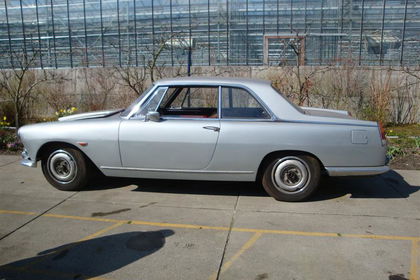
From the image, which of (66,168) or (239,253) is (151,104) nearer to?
(66,168)

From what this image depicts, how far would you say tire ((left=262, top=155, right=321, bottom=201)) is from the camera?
474 cm

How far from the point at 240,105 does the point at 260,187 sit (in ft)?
4.26

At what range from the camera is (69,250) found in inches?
143

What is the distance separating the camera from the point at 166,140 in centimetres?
478

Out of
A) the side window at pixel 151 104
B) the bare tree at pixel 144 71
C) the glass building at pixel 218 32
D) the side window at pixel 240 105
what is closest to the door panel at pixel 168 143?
the side window at pixel 151 104

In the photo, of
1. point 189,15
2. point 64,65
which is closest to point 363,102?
point 189,15

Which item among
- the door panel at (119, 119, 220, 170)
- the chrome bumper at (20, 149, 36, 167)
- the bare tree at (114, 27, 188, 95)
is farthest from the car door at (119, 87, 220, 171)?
the bare tree at (114, 27, 188, 95)

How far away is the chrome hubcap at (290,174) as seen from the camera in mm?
4754

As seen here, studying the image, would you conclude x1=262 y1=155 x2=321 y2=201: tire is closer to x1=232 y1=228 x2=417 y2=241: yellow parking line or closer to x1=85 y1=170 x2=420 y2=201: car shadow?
x1=85 y1=170 x2=420 y2=201: car shadow

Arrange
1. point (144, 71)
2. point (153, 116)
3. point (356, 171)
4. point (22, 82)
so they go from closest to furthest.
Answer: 1. point (356, 171)
2. point (153, 116)
3. point (144, 71)
4. point (22, 82)

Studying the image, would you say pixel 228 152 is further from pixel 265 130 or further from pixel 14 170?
pixel 14 170

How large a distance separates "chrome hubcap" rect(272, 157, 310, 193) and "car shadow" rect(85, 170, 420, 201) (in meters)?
0.35

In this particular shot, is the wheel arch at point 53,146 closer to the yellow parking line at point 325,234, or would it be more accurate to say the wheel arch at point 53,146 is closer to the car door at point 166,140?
the car door at point 166,140

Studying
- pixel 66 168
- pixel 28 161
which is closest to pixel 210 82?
pixel 66 168
